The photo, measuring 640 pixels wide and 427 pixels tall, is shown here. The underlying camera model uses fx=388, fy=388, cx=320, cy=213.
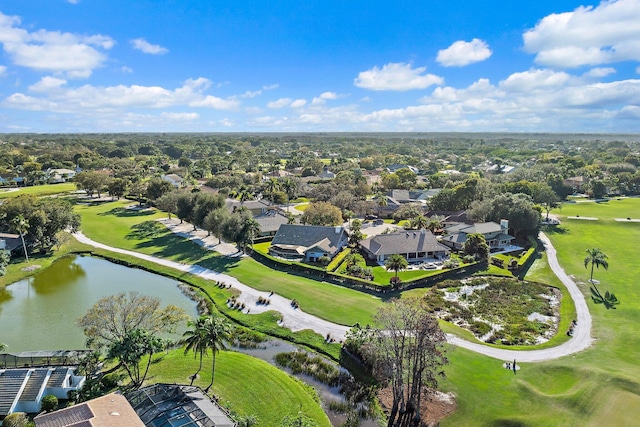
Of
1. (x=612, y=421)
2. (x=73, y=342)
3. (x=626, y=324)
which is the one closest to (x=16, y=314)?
(x=73, y=342)

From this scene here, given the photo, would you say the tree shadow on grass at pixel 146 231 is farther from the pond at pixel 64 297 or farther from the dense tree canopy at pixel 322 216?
the dense tree canopy at pixel 322 216

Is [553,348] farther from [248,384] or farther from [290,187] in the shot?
[290,187]

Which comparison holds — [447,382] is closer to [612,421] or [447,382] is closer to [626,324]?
[612,421]

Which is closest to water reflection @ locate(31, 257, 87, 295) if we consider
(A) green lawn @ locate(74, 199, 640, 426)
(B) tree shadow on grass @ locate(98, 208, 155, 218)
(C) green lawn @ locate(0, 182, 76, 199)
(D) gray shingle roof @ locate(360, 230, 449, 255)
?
(A) green lawn @ locate(74, 199, 640, 426)

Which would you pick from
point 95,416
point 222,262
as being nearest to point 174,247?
point 222,262

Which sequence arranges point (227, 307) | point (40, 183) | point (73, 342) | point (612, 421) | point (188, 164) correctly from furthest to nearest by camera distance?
point (188, 164) → point (40, 183) → point (227, 307) → point (73, 342) → point (612, 421)

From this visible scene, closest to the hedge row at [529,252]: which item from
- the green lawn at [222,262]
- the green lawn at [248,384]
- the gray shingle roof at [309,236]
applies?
the green lawn at [222,262]

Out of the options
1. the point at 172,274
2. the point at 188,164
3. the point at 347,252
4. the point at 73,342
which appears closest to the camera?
the point at 73,342
